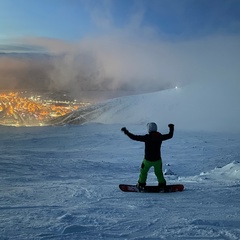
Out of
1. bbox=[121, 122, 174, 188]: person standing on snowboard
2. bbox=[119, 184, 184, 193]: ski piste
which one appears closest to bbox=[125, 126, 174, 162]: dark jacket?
bbox=[121, 122, 174, 188]: person standing on snowboard

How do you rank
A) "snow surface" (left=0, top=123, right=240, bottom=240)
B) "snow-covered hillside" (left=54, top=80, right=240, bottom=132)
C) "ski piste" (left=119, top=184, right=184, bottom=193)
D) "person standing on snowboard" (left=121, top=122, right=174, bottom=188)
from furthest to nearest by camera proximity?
"snow-covered hillside" (left=54, top=80, right=240, bottom=132) → "person standing on snowboard" (left=121, top=122, right=174, bottom=188) → "ski piste" (left=119, top=184, right=184, bottom=193) → "snow surface" (left=0, top=123, right=240, bottom=240)

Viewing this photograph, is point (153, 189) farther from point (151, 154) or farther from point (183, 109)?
point (183, 109)

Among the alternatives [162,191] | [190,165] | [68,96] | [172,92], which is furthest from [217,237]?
[68,96]

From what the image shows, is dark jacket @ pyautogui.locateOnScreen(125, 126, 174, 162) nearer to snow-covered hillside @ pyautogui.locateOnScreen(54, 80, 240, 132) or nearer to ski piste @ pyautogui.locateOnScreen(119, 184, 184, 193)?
ski piste @ pyautogui.locateOnScreen(119, 184, 184, 193)

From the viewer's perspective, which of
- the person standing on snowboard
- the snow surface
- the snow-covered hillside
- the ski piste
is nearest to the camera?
the snow surface

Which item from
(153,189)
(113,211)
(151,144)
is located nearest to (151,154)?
(151,144)

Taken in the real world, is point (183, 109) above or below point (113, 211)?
above

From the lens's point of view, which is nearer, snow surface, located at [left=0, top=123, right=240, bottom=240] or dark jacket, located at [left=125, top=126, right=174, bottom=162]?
snow surface, located at [left=0, top=123, right=240, bottom=240]

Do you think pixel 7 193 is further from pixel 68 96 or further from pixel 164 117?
pixel 68 96

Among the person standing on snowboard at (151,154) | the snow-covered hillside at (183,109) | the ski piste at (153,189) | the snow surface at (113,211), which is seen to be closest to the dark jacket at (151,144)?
the person standing on snowboard at (151,154)

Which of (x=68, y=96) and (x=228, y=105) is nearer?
(x=228, y=105)

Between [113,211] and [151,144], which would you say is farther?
[151,144]
